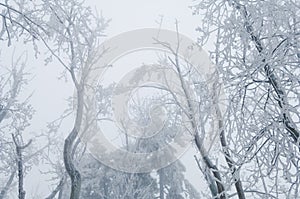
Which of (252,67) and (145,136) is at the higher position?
(145,136)

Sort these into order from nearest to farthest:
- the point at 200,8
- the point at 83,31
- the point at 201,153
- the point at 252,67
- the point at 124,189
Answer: the point at 252,67
the point at 200,8
the point at 201,153
the point at 83,31
the point at 124,189

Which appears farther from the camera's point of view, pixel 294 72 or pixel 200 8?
pixel 200 8

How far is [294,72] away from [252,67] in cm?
66

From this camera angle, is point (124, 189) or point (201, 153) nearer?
point (201, 153)

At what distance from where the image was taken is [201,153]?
7.36 m

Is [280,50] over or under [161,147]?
under

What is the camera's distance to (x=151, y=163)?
879 inches

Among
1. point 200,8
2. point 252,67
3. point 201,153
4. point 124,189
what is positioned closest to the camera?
point 252,67

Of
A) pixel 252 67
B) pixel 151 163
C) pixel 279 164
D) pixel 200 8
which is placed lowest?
pixel 279 164

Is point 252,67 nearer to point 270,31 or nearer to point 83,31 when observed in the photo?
point 270,31

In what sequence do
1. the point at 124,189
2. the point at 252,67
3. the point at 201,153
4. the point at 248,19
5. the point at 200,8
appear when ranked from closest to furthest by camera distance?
1. the point at 252,67
2. the point at 248,19
3. the point at 200,8
4. the point at 201,153
5. the point at 124,189

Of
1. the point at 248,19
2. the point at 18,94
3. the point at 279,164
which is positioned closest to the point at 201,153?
the point at 279,164

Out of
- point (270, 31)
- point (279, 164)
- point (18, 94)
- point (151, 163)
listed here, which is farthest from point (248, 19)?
point (151, 163)

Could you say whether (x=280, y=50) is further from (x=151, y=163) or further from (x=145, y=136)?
(x=151, y=163)
